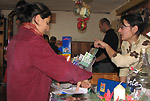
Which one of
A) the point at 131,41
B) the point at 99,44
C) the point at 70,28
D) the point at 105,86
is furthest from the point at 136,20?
the point at 70,28

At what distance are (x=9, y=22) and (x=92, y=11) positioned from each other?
336 centimetres

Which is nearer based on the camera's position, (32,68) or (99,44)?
(32,68)

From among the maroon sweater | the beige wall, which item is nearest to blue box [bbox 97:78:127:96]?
the maroon sweater

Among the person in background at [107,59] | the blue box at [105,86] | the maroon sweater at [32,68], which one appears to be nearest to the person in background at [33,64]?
the maroon sweater at [32,68]

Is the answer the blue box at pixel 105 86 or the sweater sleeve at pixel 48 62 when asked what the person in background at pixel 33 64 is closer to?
the sweater sleeve at pixel 48 62

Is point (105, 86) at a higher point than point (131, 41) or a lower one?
lower

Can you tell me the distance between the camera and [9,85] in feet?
3.59

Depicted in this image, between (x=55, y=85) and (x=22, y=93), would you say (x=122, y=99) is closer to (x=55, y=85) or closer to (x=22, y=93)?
(x=22, y=93)

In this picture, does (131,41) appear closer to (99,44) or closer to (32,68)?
(99,44)

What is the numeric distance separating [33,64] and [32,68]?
0.14ft

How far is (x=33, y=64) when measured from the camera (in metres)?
1.01

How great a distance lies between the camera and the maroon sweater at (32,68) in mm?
986

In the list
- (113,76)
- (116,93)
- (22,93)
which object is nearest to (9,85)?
(22,93)

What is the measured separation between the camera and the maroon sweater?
3.24ft
